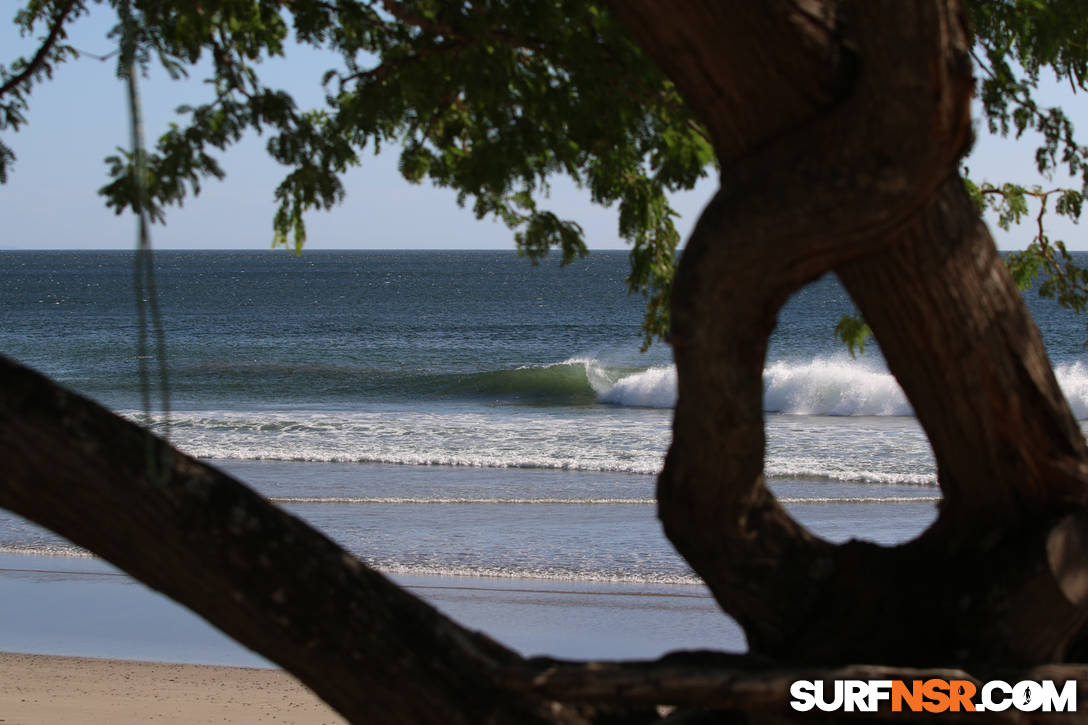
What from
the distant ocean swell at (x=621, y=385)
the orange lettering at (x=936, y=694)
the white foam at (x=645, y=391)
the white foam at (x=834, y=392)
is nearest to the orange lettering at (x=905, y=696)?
the orange lettering at (x=936, y=694)

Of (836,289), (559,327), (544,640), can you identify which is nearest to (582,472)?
(544,640)

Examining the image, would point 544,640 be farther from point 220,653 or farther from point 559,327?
point 559,327

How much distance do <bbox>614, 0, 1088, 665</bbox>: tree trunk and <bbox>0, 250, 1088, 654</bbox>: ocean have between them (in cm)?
167

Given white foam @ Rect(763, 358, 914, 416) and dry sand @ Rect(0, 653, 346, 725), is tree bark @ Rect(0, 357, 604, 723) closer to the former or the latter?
dry sand @ Rect(0, 653, 346, 725)

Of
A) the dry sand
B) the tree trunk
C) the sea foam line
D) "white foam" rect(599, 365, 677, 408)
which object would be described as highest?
the tree trunk

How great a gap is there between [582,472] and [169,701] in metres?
8.52

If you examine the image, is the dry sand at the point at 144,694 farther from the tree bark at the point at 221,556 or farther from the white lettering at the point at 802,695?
the white lettering at the point at 802,695

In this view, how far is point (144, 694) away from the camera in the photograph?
6559mm

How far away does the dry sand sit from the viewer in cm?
629

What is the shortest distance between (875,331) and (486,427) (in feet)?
57.5

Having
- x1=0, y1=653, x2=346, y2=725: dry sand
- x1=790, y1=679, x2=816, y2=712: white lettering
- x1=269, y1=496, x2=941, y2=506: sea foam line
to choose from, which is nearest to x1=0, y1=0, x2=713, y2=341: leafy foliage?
x1=790, y1=679, x2=816, y2=712: white lettering

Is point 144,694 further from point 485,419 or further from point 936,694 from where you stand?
point 485,419

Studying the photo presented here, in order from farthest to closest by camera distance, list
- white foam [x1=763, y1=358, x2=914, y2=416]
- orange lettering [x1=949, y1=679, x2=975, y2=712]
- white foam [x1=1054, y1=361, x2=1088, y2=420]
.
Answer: white foam [x1=1054, y1=361, x2=1088, y2=420] → white foam [x1=763, y1=358, x2=914, y2=416] → orange lettering [x1=949, y1=679, x2=975, y2=712]

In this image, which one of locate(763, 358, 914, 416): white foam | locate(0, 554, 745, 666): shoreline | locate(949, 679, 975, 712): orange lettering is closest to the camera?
locate(949, 679, 975, 712): orange lettering
